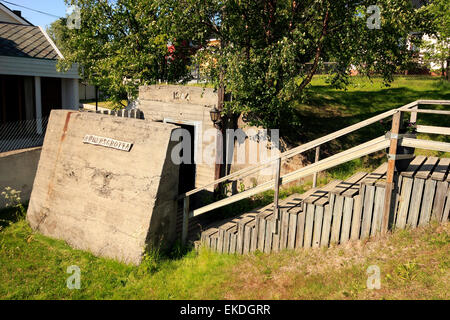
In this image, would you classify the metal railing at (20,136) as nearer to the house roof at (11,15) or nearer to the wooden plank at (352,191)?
the wooden plank at (352,191)

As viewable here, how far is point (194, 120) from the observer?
1016 cm

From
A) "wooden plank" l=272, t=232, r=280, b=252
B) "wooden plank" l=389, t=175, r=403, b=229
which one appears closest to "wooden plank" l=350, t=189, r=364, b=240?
"wooden plank" l=389, t=175, r=403, b=229

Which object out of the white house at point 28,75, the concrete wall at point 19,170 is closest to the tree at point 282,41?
the concrete wall at point 19,170

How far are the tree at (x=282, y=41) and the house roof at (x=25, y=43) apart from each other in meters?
8.83

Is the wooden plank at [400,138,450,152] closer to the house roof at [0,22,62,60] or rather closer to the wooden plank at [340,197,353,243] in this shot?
the wooden plank at [340,197,353,243]

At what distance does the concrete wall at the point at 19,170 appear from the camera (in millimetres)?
10211

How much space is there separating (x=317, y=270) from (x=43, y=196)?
714 cm

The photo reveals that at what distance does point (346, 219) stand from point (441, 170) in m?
1.98

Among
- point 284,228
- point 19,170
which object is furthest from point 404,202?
point 19,170

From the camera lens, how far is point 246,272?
6480 millimetres

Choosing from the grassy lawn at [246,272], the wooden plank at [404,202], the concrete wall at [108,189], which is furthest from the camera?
the concrete wall at [108,189]

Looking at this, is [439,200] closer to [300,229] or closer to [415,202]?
[415,202]
